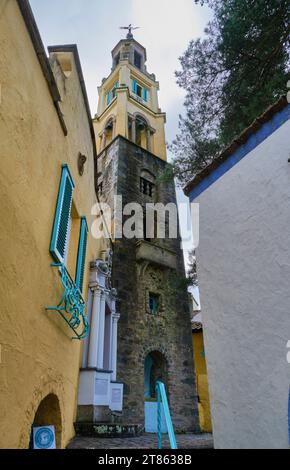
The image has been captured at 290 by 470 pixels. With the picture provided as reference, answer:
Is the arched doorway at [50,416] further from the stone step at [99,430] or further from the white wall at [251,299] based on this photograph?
the white wall at [251,299]

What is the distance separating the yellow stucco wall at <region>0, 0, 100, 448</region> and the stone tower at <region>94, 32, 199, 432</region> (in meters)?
6.54

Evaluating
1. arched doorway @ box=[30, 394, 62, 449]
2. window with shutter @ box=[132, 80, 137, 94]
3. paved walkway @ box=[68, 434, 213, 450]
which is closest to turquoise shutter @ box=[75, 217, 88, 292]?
arched doorway @ box=[30, 394, 62, 449]

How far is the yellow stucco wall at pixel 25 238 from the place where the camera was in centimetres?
246

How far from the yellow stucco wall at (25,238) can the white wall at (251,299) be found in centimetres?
186

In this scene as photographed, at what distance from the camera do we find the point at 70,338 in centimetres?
439

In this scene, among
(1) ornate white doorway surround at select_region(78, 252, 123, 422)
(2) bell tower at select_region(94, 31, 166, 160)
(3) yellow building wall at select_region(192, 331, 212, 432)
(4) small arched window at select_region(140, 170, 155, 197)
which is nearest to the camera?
(1) ornate white doorway surround at select_region(78, 252, 123, 422)

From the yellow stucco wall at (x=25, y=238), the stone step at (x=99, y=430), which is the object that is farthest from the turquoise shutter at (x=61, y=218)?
the stone step at (x=99, y=430)

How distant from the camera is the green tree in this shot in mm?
6660

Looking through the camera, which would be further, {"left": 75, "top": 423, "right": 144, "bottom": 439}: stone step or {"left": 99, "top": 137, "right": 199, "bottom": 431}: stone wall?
{"left": 99, "top": 137, "right": 199, "bottom": 431}: stone wall

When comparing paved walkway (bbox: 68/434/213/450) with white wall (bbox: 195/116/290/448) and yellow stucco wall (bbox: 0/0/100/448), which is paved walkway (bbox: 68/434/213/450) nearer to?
yellow stucco wall (bbox: 0/0/100/448)

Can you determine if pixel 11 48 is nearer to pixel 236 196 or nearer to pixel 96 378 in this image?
pixel 236 196

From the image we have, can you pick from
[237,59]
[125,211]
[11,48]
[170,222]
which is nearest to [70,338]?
[11,48]

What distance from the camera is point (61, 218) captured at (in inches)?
151

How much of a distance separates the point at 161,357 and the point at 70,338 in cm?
824
